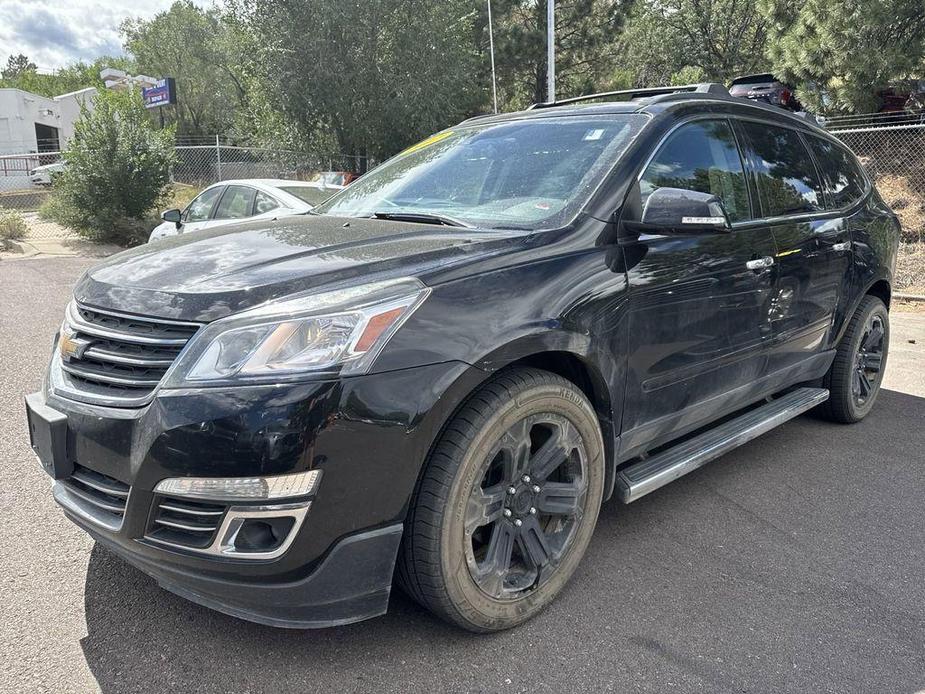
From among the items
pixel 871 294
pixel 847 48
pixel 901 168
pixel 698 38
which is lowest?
pixel 871 294

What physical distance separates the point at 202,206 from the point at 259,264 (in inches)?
311

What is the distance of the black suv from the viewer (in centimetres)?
202

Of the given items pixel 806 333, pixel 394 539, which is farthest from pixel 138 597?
pixel 806 333

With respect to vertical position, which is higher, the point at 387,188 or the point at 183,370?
the point at 387,188

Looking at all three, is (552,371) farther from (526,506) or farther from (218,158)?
(218,158)

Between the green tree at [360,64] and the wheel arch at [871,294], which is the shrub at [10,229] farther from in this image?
the wheel arch at [871,294]

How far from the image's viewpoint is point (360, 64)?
683 inches

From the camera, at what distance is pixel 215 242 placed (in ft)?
9.16

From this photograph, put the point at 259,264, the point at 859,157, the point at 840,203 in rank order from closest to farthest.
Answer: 1. the point at 259,264
2. the point at 840,203
3. the point at 859,157

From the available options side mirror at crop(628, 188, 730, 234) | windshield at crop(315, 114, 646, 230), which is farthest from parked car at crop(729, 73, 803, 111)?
side mirror at crop(628, 188, 730, 234)

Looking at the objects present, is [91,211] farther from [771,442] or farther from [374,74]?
[771,442]

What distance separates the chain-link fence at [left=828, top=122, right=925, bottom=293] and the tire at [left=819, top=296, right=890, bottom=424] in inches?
286

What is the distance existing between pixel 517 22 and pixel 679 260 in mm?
23382

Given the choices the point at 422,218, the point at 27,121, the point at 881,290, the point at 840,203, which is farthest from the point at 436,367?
the point at 27,121
